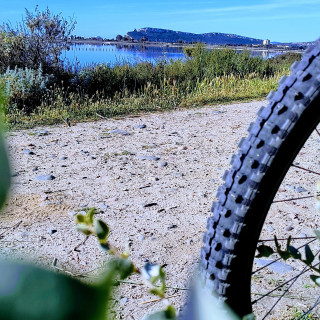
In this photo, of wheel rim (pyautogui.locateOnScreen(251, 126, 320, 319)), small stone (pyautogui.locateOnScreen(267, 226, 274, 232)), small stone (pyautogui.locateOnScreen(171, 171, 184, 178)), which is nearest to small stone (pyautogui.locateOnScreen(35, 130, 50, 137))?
small stone (pyautogui.locateOnScreen(171, 171, 184, 178))

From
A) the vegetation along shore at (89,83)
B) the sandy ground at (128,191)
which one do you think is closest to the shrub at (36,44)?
the vegetation along shore at (89,83)

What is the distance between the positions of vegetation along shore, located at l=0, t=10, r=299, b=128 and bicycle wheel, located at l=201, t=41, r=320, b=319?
432cm

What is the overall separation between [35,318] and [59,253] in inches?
91.4

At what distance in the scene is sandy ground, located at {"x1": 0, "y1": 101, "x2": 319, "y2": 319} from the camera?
2.33 meters

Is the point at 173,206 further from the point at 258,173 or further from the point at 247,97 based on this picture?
the point at 247,97

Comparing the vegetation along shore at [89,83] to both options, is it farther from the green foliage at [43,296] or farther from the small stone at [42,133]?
the green foliage at [43,296]

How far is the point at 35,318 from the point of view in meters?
0.13

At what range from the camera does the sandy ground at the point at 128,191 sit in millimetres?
2332

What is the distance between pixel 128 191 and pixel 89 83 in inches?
178

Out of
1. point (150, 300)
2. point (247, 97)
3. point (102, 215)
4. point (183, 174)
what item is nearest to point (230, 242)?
point (150, 300)

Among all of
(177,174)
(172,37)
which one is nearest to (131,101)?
(177,174)

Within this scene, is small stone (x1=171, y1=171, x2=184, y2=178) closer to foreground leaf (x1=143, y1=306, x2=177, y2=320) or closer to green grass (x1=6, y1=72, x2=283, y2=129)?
green grass (x1=6, y1=72, x2=283, y2=129)

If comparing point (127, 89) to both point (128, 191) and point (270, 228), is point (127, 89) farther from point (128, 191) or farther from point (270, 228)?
point (270, 228)

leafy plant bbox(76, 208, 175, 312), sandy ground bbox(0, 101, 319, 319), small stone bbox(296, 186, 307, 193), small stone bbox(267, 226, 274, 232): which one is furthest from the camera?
small stone bbox(296, 186, 307, 193)
